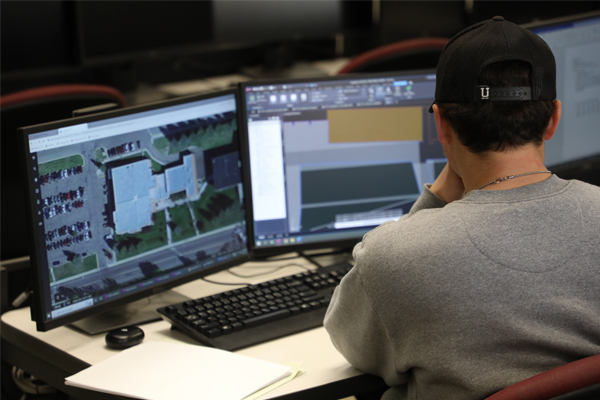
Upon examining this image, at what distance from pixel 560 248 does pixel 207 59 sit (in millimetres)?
3170

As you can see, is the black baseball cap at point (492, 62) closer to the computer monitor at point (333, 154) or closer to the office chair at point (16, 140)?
the computer monitor at point (333, 154)

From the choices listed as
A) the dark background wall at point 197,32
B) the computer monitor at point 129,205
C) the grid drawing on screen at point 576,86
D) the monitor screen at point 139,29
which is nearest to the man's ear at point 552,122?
the computer monitor at point 129,205

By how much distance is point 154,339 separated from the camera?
1444mm

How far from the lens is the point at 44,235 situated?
135cm

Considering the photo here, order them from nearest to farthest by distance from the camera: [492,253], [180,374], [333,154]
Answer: [492,253], [180,374], [333,154]

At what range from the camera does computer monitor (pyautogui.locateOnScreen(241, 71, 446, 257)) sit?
1718mm

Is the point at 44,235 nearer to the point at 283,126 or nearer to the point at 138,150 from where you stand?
the point at 138,150

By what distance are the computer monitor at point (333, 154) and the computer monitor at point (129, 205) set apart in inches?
2.5

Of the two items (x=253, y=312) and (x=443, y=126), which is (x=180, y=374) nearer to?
(x=253, y=312)

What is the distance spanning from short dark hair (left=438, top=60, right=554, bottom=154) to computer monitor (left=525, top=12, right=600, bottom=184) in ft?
3.06

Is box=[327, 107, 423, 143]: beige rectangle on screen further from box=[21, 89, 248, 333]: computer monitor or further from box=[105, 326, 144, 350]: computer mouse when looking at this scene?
box=[105, 326, 144, 350]: computer mouse

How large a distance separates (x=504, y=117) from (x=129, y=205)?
2.58 ft

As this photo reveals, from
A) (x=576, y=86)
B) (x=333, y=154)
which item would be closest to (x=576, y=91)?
(x=576, y=86)

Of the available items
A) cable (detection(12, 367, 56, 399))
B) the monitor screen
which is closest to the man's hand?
cable (detection(12, 367, 56, 399))
